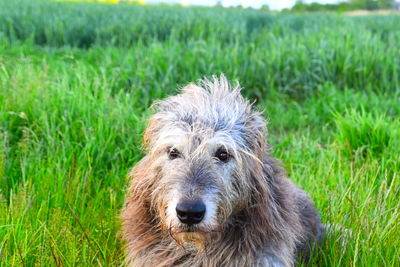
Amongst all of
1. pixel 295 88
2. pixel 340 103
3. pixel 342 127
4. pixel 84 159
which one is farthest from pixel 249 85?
pixel 84 159

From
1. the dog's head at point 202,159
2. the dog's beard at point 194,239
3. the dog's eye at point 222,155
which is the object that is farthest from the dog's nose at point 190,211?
the dog's eye at point 222,155

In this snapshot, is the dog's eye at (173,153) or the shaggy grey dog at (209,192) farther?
the dog's eye at (173,153)

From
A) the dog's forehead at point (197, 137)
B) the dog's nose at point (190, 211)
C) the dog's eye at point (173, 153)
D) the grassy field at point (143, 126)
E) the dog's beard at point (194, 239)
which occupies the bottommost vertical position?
the grassy field at point (143, 126)

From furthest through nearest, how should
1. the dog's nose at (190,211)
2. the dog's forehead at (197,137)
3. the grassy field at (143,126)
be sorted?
the grassy field at (143,126)
the dog's forehead at (197,137)
the dog's nose at (190,211)

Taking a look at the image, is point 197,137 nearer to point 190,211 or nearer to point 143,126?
point 190,211

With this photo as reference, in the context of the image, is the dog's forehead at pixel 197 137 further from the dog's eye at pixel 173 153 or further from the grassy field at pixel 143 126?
the grassy field at pixel 143 126

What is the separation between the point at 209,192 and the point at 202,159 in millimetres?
205

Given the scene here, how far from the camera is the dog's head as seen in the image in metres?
2.51

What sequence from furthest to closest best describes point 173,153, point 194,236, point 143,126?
point 143,126 → point 173,153 → point 194,236

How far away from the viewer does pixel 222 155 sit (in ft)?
8.90

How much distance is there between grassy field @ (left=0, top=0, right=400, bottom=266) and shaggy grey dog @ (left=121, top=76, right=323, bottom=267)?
41 cm

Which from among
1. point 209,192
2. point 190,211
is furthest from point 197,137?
point 190,211

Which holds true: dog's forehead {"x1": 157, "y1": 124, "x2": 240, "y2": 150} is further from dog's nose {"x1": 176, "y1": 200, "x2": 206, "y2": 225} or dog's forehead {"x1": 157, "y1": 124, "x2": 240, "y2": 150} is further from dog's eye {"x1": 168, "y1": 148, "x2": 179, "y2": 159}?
dog's nose {"x1": 176, "y1": 200, "x2": 206, "y2": 225}

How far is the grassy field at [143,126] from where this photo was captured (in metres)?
3.32
